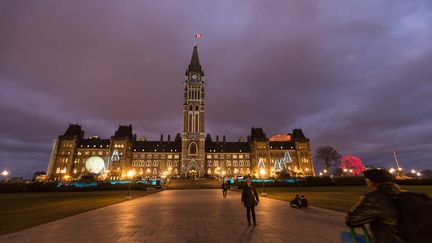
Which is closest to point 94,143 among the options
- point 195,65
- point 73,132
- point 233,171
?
point 73,132

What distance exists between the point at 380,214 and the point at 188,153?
96.5 metres

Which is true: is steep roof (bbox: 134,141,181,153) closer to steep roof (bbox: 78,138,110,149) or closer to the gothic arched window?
steep roof (bbox: 78,138,110,149)

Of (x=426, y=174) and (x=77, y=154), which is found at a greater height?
(x=77, y=154)

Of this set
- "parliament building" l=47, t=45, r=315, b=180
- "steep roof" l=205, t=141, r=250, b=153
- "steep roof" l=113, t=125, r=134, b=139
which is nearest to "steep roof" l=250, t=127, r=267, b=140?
"parliament building" l=47, t=45, r=315, b=180

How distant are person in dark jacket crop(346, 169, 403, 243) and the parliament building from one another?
92.8 m

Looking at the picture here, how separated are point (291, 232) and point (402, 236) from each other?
23.4 ft

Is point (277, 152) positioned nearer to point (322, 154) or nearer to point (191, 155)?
point (322, 154)

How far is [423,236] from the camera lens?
2391 millimetres

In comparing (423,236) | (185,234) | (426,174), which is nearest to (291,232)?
(185,234)

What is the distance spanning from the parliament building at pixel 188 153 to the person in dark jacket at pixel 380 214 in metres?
92.8

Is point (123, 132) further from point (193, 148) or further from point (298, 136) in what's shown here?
point (298, 136)

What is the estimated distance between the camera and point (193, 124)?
4011 inches

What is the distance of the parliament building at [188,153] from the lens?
98.4m

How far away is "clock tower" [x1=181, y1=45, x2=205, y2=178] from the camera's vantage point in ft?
314
